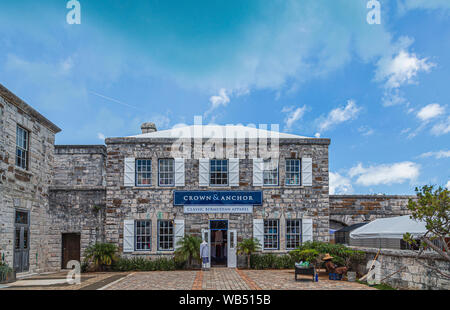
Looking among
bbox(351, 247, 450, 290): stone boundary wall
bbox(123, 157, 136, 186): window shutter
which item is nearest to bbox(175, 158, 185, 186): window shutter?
bbox(123, 157, 136, 186): window shutter

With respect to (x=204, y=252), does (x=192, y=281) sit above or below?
below

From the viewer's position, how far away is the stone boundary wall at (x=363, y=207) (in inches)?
758

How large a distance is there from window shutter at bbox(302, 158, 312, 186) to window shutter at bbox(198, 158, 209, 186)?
4161mm

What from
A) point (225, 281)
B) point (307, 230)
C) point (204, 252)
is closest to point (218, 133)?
point (204, 252)

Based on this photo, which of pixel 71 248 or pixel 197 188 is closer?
pixel 71 248

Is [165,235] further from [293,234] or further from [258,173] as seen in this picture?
[293,234]

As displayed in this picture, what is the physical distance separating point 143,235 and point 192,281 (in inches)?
194

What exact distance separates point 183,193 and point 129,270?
12.4 feet

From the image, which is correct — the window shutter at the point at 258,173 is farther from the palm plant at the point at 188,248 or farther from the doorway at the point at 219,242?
the palm plant at the point at 188,248

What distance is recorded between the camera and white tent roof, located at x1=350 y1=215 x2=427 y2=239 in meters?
12.6

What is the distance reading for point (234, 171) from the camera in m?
18.2

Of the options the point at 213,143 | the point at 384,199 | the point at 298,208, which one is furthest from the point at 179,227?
the point at 384,199

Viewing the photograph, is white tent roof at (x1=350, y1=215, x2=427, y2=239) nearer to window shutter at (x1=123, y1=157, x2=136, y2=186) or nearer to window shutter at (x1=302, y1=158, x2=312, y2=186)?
window shutter at (x1=302, y1=158, x2=312, y2=186)

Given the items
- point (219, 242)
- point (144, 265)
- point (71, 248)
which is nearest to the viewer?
point (144, 265)
